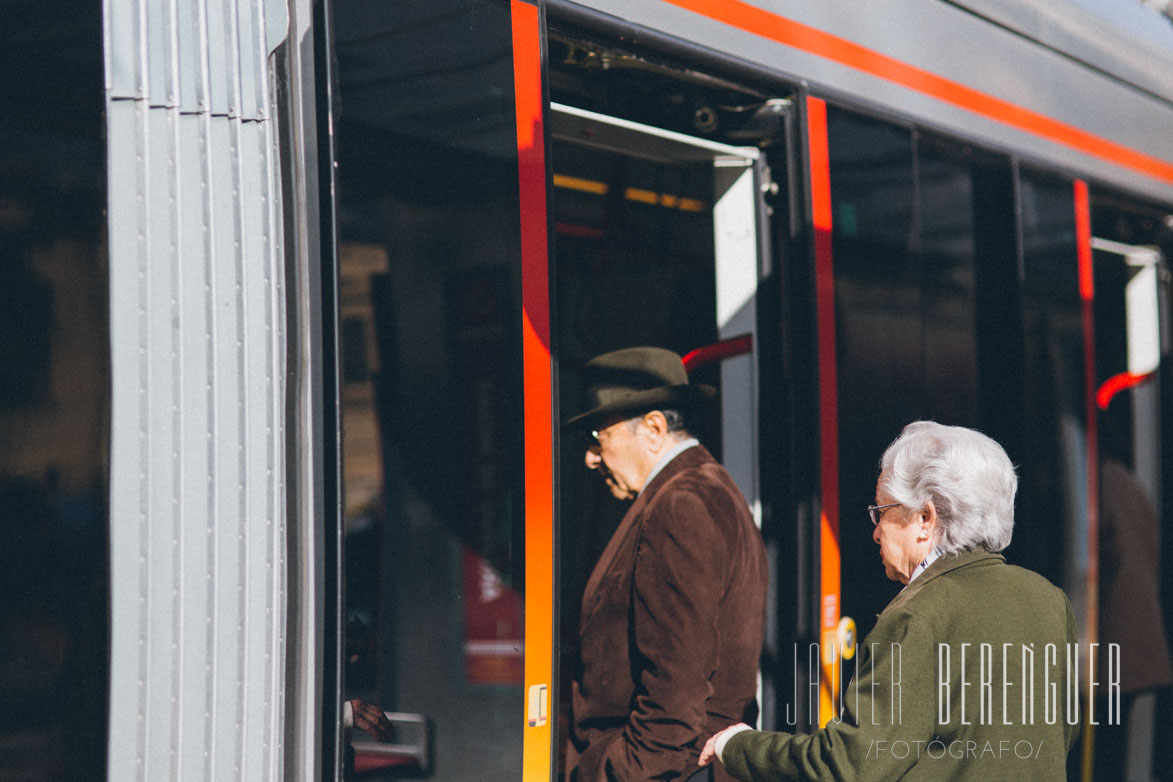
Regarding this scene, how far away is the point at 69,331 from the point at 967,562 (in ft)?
4.74

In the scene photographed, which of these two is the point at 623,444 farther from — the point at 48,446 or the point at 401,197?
the point at 48,446

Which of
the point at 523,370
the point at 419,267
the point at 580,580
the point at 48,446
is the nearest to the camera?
the point at 48,446

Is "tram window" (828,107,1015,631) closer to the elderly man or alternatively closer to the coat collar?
the elderly man

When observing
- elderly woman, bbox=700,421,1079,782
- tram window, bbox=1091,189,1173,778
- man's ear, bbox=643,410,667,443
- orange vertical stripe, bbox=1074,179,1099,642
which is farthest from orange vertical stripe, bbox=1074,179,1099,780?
elderly woman, bbox=700,421,1079,782

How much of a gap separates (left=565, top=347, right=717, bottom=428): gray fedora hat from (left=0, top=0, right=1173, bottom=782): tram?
0.20 metres

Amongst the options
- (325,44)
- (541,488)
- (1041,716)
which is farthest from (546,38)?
(1041,716)

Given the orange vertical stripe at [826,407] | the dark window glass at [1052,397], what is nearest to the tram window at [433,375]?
the orange vertical stripe at [826,407]

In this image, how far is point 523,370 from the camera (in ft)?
6.69

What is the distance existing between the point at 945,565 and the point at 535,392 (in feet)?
2.57

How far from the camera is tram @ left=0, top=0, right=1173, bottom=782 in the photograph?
1555 mm

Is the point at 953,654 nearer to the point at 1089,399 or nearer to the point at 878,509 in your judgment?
the point at 878,509

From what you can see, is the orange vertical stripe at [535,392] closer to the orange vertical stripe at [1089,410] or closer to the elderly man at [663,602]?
the elderly man at [663,602]

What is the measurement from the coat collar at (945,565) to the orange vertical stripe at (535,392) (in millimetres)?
622

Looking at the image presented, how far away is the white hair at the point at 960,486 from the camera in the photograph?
1.86 m
